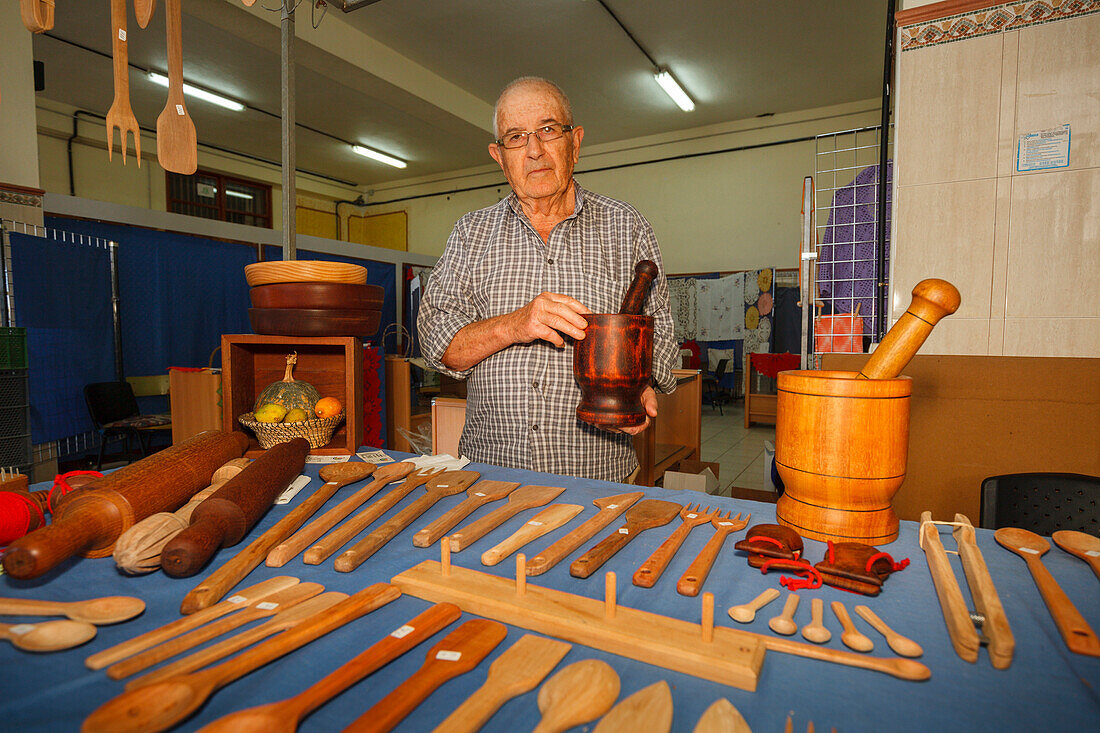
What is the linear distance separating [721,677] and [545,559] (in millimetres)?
301

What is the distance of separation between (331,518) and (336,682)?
503 mm

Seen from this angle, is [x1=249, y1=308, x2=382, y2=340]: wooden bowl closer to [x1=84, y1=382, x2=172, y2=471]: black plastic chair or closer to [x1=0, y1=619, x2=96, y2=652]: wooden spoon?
[x1=0, y1=619, x2=96, y2=652]: wooden spoon

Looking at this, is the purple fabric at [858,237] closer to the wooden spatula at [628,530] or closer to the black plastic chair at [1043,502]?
the black plastic chair at [1043,502]

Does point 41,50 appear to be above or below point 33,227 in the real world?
above

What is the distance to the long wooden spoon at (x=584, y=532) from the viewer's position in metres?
0.78

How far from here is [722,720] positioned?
1.55ft

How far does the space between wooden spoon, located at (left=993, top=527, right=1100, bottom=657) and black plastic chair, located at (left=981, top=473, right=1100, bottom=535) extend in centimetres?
45

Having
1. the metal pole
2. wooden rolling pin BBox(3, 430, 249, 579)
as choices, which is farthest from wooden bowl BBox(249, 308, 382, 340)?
the metal pole

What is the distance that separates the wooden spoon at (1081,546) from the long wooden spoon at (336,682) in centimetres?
88

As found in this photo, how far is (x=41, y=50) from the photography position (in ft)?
22.0

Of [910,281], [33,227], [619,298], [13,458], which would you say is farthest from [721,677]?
[33,227]

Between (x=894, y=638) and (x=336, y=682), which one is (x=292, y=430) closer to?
(x=336, y=682)

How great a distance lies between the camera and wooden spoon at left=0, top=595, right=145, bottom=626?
0.64 meters

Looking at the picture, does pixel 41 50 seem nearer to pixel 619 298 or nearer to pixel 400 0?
pixel 400 0
